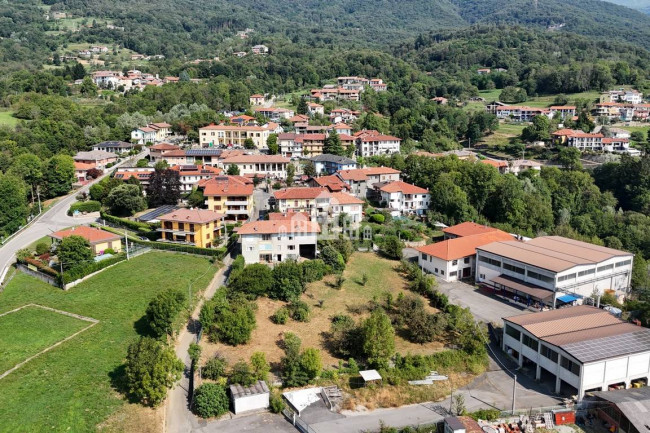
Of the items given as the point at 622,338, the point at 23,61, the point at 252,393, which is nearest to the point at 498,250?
the point at 622,338

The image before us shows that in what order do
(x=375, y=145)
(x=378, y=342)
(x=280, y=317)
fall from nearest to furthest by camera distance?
(x=378, y=342) → (x=280, y=317) → (x=375, y=145)

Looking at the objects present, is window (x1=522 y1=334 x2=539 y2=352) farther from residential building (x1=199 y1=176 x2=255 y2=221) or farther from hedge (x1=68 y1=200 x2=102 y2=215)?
hedge (x1=68 y1=200 x2=102 y2=215)

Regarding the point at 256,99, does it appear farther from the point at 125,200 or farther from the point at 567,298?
the point at 567,298

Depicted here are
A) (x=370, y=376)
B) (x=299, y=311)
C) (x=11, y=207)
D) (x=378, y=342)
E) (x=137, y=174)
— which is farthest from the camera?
(x=137, y=174)

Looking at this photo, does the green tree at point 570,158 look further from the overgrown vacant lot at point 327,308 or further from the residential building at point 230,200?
the residential building at point 230,200

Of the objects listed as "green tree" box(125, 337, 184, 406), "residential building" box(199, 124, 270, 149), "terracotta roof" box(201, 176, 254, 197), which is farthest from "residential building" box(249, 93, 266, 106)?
"green tree" box(125, 337, 184, 406)

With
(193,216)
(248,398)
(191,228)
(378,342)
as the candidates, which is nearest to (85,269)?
(191,228)

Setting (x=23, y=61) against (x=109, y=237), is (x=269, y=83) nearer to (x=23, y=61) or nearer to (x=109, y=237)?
(x=23, y=61)
